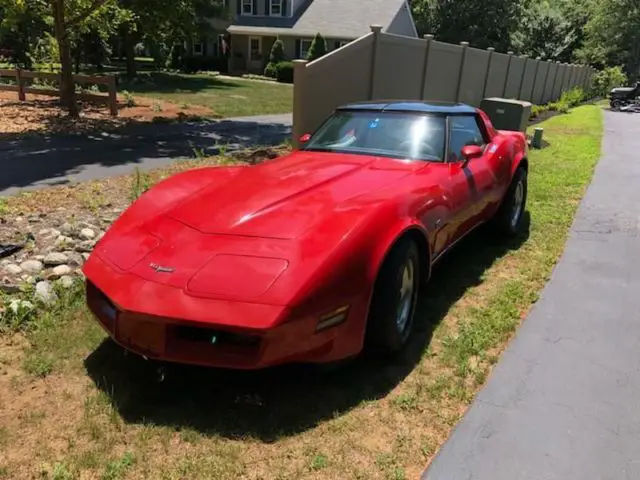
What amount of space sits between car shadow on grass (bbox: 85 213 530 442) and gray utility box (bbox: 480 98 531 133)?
9910mm

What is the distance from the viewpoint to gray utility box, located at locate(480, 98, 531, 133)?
12.1 m

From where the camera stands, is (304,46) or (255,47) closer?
(304,46)

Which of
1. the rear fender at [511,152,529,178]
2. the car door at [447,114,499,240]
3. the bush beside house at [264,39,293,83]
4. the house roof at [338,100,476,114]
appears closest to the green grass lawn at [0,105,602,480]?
the car door at [447,114,499,240]

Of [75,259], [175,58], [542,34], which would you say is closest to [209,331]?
[75,259]

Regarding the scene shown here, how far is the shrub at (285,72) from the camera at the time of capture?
3195 cm

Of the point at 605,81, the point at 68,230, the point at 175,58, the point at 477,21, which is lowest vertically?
the point at 605,81

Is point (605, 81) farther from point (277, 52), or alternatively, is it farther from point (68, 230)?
point (68, 230)

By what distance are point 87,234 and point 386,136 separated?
2638 millimetres

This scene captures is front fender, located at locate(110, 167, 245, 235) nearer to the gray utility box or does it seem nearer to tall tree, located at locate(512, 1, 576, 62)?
the gray utility box

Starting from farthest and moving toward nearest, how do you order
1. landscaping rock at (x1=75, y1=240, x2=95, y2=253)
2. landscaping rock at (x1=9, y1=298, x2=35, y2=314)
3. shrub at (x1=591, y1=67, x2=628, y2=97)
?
shrub at (x1=591, y1=67, x2=628, y2=97) → landscaping rock at (x1=75, y1=240, x2=95, y2=253) → landscaping rock at (x1=9, y1=298, x2=35, y2=314)

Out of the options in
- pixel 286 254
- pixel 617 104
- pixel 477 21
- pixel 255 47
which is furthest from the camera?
pixel 477 21

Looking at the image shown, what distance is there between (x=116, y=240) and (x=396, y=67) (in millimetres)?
8606

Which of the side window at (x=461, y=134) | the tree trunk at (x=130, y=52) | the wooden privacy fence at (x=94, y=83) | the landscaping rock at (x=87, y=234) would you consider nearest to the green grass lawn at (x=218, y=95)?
the tree trunk at (x=130, y=52)

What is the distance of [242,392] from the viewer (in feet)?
9.56
